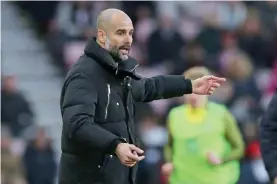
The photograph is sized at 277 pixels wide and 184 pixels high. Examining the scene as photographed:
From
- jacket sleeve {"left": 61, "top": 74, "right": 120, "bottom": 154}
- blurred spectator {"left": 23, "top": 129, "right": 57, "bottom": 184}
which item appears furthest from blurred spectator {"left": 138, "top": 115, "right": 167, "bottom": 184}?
jacket sleeve {"left": 61, "top": 74, "right": 120, "bottom": 154}

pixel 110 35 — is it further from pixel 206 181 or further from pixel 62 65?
pixel 62 65

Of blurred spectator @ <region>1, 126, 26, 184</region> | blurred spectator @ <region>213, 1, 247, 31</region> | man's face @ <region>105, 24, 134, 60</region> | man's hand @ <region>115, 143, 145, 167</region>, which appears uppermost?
man's face @ <region>105, 24, 134, 60</region>

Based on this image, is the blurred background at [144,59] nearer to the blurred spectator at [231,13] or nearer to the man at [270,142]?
the blurred spectator at [231,13]

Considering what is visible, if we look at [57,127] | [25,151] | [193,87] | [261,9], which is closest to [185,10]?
[261,9]

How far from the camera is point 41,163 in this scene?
1309 centimetres

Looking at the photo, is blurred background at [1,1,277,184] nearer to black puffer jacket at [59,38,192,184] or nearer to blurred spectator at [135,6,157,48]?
blurred spectator at [135,6,157,48]

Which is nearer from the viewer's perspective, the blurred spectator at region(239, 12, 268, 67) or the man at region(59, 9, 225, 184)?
the man at region(59, 9, 225, 184)

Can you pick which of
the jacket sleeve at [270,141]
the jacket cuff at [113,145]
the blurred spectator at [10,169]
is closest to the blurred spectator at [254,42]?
the blurred spectator at [10,169]

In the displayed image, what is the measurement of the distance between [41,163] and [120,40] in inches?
259

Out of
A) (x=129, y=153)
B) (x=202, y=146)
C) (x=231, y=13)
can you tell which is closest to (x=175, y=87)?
(x=129, y=153)

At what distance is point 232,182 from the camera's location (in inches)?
360

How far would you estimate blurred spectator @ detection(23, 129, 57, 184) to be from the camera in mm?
13059

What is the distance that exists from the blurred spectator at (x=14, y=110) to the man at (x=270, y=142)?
21.9 feet

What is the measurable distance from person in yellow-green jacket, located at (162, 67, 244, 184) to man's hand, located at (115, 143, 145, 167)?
273 centimetres
